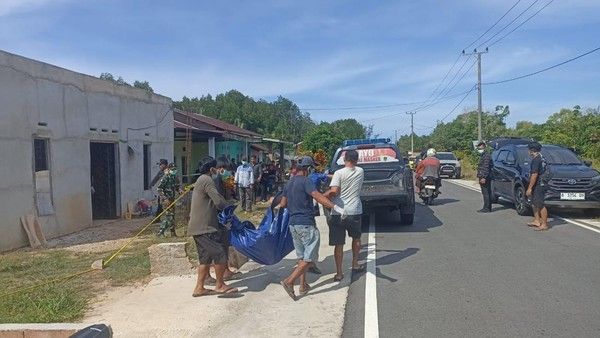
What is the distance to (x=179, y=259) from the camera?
301 inches

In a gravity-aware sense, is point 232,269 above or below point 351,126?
below

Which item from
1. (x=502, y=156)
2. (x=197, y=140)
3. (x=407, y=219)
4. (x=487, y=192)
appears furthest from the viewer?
(x=197, y=140)

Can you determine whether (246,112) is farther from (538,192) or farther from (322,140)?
(538,192)

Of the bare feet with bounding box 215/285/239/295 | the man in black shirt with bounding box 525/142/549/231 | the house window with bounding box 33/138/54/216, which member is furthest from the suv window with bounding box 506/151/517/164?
the house window with bounding box 33/138/54/216

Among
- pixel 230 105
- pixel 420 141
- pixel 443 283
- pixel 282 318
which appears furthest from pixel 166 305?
pixel 420 141

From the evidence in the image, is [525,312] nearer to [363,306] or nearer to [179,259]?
[363,306]

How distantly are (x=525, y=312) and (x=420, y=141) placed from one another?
93144mm

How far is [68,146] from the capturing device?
499 inches

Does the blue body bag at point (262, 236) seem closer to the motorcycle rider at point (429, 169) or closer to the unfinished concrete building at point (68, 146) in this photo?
the unfinished concrete building at point (68, 146)

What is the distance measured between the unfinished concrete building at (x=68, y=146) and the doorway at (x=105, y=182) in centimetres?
3

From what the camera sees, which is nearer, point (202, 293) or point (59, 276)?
point (202, 293)

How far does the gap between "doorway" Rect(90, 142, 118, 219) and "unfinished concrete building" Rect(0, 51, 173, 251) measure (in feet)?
0.09

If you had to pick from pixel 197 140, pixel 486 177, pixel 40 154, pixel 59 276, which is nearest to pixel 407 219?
pixel 486 177

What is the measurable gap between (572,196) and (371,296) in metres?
7.66
